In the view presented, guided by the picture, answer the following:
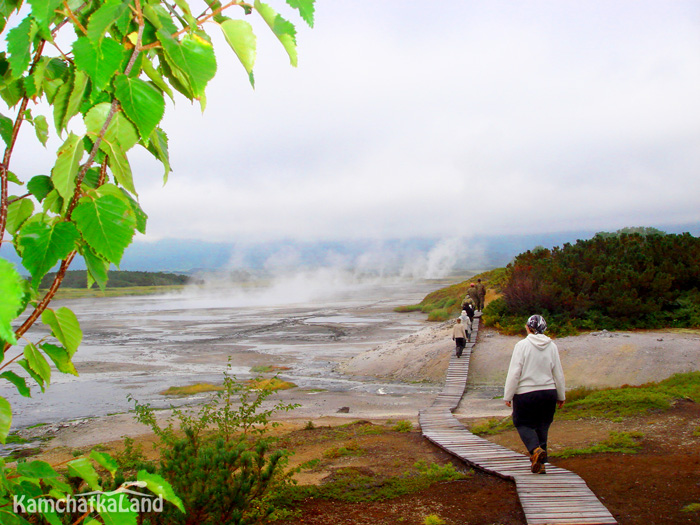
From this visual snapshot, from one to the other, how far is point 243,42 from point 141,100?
0.78ft

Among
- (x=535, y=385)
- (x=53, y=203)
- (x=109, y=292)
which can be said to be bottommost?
(x=109, y=292)

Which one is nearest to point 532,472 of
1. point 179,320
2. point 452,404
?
point 452,404

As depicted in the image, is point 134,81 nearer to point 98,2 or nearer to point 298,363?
point 98,2

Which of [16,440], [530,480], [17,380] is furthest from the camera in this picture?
[16,440]

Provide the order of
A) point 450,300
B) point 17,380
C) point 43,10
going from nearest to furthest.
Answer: point 43,10 < point 17,380 < point 450,300

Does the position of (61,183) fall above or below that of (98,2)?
below

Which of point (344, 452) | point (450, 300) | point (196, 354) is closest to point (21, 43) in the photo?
point (344, 452)

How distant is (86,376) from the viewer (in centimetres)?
2111

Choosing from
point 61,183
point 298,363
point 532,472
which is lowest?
point 298,363

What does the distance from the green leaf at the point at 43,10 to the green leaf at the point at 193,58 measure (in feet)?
0.57

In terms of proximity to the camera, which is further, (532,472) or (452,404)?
(452,404)

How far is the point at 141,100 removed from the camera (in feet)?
3.12

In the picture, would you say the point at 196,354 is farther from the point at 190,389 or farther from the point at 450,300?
the point at 450,300

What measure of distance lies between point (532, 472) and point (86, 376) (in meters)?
20.4
